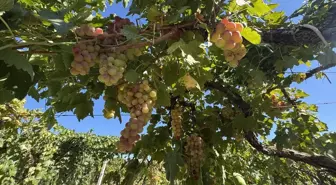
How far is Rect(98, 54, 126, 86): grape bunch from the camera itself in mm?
1141

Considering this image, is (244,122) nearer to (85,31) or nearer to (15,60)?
(85,31)

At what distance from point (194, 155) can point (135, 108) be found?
4.81 feet

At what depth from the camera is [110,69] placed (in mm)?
1135

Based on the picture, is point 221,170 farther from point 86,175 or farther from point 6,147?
point 86,175

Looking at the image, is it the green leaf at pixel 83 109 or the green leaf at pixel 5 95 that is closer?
the green leaf at pixel 5 95

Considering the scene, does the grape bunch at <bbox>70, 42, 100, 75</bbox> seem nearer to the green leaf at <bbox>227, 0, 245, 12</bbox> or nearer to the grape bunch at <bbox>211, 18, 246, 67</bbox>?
the grape bunch at <bbox>211, 18, 246, 67</bbox>

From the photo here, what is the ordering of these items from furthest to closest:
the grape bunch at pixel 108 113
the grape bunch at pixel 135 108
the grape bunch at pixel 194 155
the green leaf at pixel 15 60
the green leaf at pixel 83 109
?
1. the grape bunch at pixel 194 155
2. the green leaf at pixel 83 109
3. the grape bunch at pixel 108 113
4. the grape bunch at pixel 135 108
5. the green leaf at pixel 15 60

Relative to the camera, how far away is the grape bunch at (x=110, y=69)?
1.14 metres

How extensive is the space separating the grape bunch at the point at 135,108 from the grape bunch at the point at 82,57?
238 millimetres

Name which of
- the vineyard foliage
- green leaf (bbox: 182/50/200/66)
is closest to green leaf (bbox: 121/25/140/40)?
the vineyard foliage

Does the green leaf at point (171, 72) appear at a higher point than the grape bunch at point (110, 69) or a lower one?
higher

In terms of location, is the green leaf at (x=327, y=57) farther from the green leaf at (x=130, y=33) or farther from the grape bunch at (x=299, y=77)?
the green leaf at (x=130, y=33)

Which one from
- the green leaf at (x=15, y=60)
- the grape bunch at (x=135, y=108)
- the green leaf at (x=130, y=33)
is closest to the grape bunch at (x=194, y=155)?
the grape bunch at (x=135, y=108)

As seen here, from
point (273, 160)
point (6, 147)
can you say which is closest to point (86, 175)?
point (6, 147)
